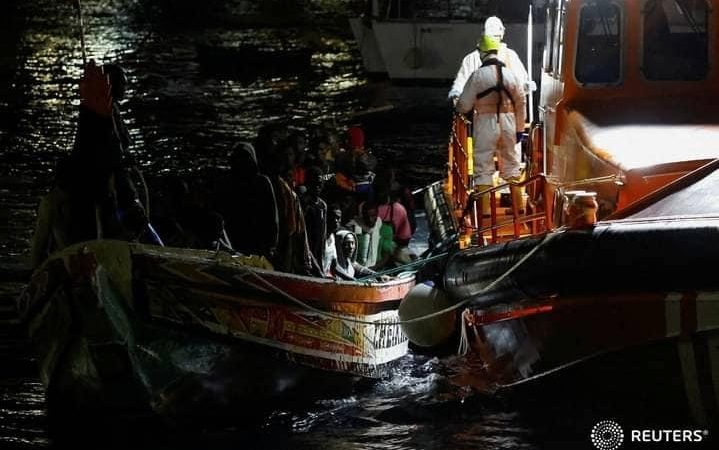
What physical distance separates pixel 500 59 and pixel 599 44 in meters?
2.14

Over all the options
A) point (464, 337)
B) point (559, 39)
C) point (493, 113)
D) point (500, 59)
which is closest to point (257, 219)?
point (464, 337)

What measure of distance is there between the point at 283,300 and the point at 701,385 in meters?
2.72

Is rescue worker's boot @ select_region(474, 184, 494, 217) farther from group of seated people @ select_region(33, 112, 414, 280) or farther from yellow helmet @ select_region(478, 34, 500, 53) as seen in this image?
yellow helmet @ select_region(478, 34, 500, 53)

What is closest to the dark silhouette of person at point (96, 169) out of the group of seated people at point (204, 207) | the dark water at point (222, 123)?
the group of seated people at point (204, 207)

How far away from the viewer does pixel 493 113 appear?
9617mm

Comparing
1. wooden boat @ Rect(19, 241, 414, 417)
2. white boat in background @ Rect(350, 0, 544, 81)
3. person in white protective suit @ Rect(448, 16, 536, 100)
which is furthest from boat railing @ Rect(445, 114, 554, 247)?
white boat in background @ Rect(350, 0, 544, 81)

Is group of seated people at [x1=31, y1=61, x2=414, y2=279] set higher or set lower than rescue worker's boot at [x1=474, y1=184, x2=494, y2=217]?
higher

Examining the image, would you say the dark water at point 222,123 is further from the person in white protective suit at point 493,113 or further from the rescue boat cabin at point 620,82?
the person in white protective suit at point 493,113

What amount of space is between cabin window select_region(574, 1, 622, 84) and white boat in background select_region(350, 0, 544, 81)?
18191 millimetres

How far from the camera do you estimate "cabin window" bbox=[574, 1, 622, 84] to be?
7.77 metres

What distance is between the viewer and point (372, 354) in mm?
8531

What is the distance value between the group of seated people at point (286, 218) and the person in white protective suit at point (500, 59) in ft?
3.49

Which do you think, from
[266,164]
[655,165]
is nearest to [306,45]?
[266,164]

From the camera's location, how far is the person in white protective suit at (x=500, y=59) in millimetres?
9812
